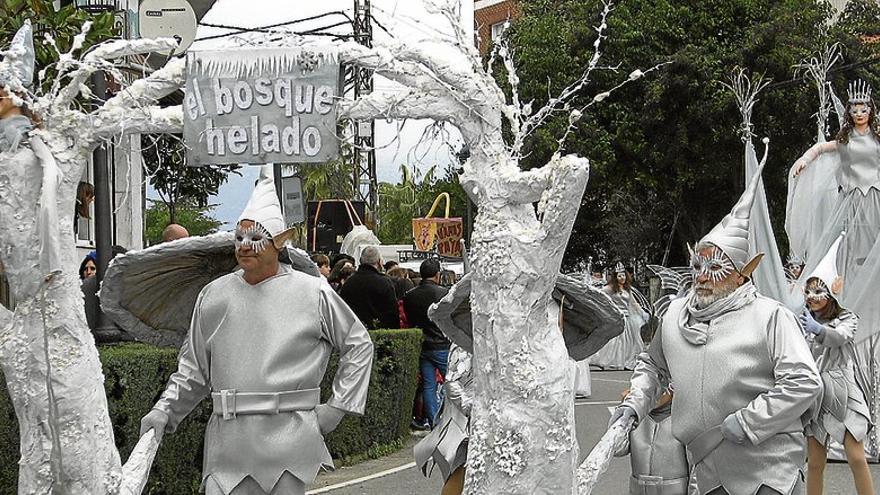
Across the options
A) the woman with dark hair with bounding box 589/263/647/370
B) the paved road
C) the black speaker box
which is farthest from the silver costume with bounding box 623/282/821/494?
the woman with dark hair with bounding box 589/263/647/370

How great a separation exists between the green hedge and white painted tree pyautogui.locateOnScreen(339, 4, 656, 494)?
3982 millimetres

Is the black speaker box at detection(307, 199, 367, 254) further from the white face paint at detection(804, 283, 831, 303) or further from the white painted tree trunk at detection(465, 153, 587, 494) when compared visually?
the white painted tree trunk at detection(465, 153, 587, 494)

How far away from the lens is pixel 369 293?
46.2 ft

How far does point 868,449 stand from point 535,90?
21307 mm

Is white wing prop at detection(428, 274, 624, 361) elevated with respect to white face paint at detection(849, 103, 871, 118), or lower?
lower

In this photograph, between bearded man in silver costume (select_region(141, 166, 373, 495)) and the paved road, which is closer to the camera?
bearded man in silver costume (select_region(141, 166, 373, 495))

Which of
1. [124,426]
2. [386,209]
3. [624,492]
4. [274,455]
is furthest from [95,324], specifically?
[386,209]

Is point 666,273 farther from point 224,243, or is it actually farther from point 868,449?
point 224,243

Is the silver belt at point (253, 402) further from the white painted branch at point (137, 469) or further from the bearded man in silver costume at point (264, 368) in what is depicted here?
the white painted branch at point (137, 469)

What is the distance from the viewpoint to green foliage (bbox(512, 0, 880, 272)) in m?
31.7

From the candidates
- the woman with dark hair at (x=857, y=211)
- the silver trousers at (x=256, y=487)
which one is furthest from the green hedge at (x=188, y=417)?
the woman with dark hair at (x=857, y=211)

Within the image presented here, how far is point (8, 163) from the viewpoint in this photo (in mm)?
5770

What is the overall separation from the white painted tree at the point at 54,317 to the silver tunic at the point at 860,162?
305 inches

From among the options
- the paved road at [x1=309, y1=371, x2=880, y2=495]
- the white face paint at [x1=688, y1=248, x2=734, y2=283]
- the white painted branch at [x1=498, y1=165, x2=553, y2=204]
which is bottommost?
the paved road at [x1=309, y1=371, x2=880, y2=495]
